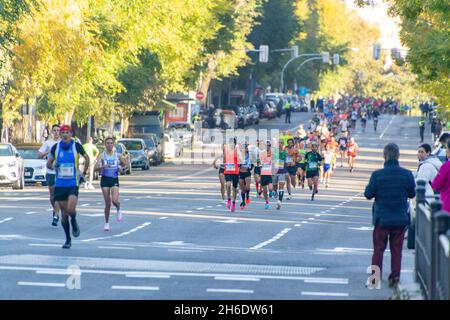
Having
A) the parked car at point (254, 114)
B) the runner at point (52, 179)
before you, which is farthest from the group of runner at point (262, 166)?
the parked car at point (254, 114)

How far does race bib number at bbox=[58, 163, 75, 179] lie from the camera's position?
64.4 ft

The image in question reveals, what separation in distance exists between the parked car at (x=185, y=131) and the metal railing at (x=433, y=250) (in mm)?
58000

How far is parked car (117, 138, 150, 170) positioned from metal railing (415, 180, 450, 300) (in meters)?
41.1

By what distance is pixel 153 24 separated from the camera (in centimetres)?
5534

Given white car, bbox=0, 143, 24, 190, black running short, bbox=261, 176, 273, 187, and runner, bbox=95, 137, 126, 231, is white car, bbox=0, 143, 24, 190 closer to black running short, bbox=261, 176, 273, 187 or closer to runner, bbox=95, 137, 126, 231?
black running short, bbox=261, 176, 273, 187

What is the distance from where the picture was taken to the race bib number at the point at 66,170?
64.4ft

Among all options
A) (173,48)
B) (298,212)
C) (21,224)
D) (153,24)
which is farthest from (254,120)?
(21,224)

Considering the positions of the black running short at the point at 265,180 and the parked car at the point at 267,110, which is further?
the parked car at the point at 267,110

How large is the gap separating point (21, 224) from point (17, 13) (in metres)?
13.7

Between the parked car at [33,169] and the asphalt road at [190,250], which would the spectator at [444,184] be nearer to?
the asphalt road at [190,250]

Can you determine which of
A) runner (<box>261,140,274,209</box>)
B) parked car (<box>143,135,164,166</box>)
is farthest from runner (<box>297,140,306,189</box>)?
parked car (<box>143,135,164,166</box>)

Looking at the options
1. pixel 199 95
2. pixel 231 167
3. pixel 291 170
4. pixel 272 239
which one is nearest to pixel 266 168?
pixel 231 167

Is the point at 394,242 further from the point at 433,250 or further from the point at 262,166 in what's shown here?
the point at 262,166
